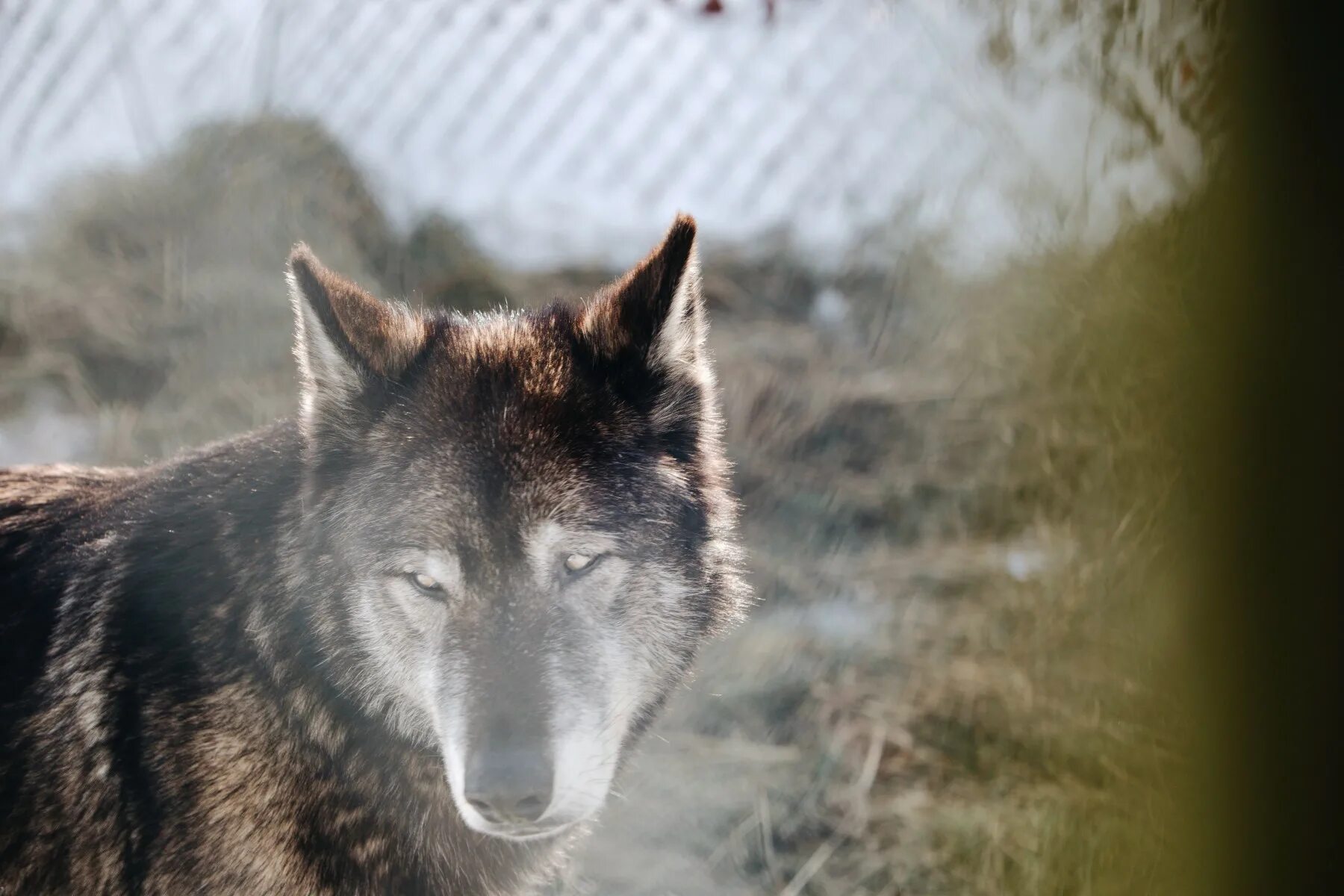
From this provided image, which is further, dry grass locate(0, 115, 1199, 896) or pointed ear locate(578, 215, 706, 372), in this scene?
dry grass locate(0, 115, 1199, 896)

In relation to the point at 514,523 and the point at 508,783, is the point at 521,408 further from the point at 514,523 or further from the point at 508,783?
the point at 508,783

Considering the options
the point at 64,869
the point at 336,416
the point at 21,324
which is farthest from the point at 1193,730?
the point at 21,324

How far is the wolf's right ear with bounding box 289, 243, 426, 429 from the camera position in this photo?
190 centimetres

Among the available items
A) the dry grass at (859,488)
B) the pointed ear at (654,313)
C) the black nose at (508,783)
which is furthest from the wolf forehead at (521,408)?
the dry grass at (859,488)

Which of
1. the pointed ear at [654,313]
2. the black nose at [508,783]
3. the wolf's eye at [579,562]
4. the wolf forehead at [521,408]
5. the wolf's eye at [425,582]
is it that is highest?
the pointed ear at [654,313]

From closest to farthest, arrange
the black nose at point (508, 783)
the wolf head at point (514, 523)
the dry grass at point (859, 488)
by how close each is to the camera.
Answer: the black nose at point (508, 783) < the wolf head at point (514, 523) < the dry grass at point (859, 488)

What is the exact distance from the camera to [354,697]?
6.62ft

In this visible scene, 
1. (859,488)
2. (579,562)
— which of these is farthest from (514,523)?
(859,488)

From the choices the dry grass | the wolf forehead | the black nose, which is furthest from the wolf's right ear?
the dry grass

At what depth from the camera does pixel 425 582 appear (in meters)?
1.91

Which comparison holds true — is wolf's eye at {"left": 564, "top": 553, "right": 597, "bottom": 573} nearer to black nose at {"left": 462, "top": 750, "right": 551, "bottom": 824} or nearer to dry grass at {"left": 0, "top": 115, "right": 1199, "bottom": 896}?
black nose at {"left": 462, "top": 750, "right": 551, "bottom": 824}

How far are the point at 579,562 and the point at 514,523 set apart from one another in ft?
0.52

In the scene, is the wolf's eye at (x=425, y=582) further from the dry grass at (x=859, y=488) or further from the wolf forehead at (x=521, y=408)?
the dry grass at (x=859, y=488)

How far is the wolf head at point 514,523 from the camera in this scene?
1.83 metres
